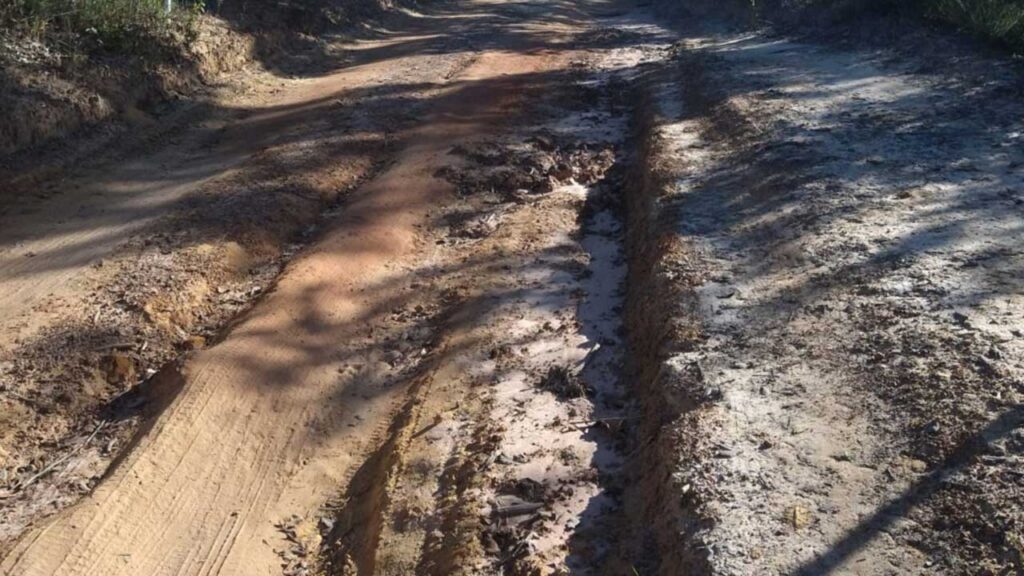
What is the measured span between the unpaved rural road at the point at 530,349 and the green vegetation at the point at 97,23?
5.06 feet

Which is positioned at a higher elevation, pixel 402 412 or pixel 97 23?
pixel 97 23

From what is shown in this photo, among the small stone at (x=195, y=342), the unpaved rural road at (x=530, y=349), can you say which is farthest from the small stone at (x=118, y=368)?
the small stone at (x=195, y=342)

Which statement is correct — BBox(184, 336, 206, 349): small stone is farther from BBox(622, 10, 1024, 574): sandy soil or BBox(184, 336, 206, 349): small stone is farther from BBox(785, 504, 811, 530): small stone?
BBox(785, 504, 811, 530): small stone

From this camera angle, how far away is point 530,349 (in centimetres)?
561

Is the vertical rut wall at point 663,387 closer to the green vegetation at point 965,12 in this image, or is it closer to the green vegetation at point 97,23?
the green vegetation at point 965,12

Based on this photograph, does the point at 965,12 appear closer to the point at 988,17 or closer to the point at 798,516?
the point at 988,17

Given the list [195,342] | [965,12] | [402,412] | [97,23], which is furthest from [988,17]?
[97,23]

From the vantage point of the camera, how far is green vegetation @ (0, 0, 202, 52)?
9.03 metres

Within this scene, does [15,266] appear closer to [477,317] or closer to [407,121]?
[477,317]

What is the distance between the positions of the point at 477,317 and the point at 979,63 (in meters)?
7.30

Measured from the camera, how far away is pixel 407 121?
33.0 feet

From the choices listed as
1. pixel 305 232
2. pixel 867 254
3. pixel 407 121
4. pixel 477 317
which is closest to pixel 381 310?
pixel 477 317

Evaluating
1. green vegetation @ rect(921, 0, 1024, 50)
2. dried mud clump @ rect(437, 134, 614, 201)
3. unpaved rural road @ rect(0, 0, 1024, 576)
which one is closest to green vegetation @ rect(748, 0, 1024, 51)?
green vegetation @ rect(921, 0, 1024, 50)

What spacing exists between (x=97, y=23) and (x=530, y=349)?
6931 millimetres
